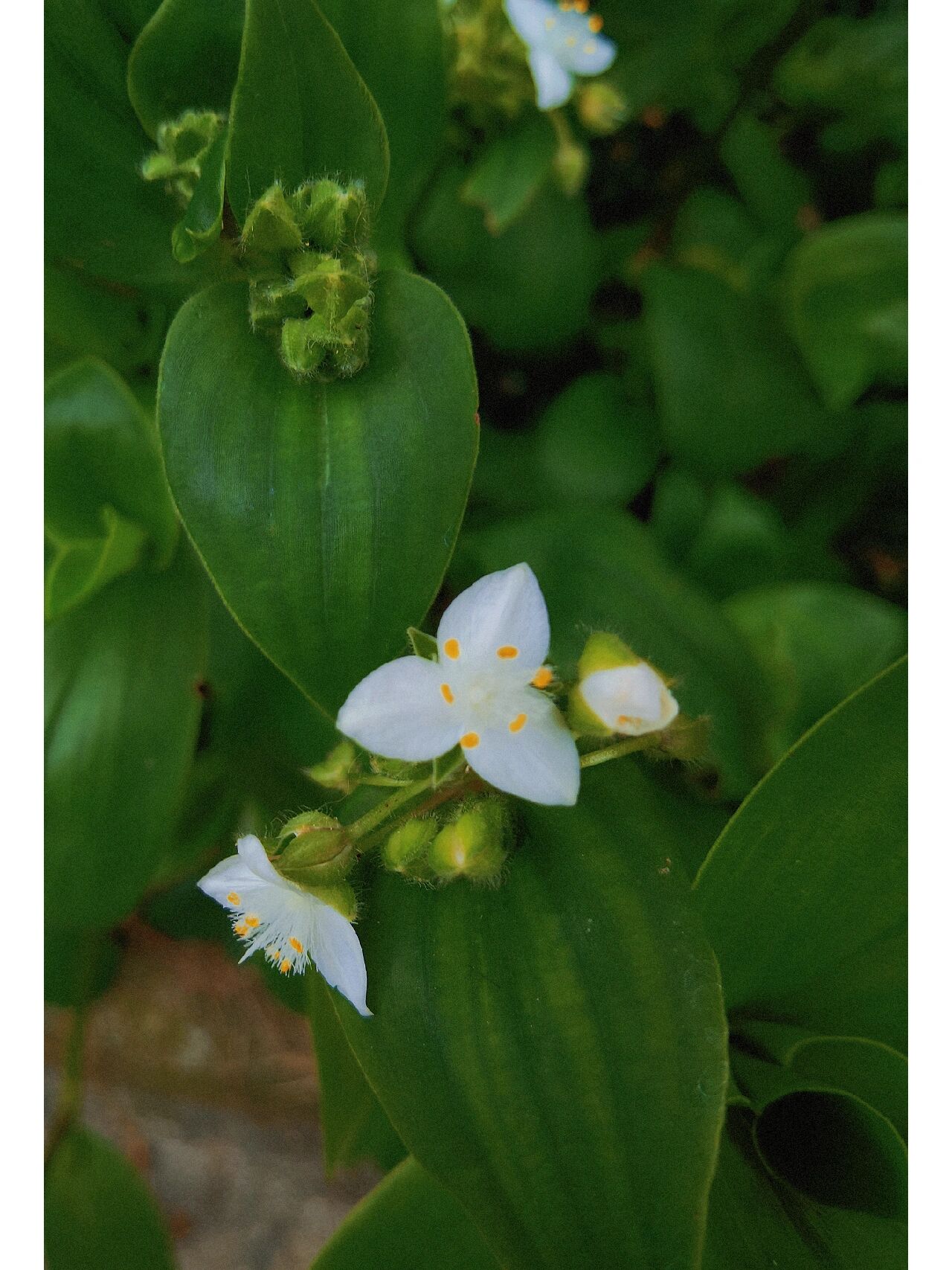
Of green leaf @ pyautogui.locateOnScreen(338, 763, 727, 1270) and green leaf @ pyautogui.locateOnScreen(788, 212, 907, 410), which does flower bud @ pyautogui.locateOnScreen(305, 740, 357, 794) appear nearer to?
green leaf @ pyautogui.locateOnScreen(338, 763, 727, 1270)

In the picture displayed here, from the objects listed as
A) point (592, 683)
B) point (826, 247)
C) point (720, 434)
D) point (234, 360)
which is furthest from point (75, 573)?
point (826, 247)

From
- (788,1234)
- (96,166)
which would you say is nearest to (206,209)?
(96,166)

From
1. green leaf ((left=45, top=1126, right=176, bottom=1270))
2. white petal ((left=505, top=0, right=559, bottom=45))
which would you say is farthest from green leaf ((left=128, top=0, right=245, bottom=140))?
green leaf ((left=45, top=1126, right=176, bottom=1270))

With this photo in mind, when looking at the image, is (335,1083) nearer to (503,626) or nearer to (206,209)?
(503,626)

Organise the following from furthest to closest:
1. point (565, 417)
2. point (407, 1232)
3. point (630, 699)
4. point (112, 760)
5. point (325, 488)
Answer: point (565, 417) → point (112, 760) → point (407, 1232) → point (325, 488) → point (630, 699)

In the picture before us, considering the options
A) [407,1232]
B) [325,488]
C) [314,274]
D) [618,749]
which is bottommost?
[407,1232]

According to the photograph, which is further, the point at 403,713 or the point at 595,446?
the point at 595,446

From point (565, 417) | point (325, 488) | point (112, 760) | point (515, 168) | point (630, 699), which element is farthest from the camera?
point (565, 417)

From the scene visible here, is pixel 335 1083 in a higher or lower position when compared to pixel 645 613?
lower
